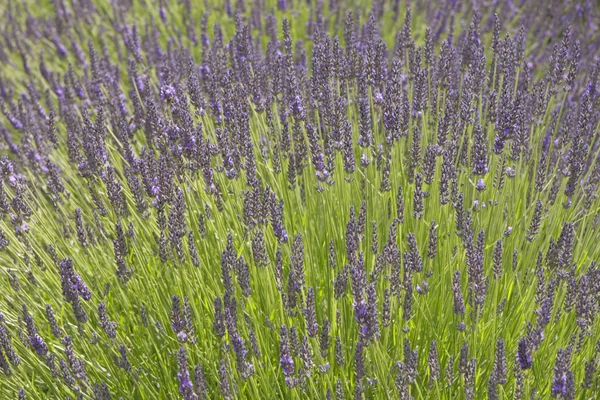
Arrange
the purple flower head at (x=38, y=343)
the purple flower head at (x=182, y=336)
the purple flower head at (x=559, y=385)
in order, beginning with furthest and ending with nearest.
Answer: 1. the purple flower head at (x=38, y=343)
2. the purple flower head at (x=182, y=336)
3. the purple flower head at (x=559, y=385)

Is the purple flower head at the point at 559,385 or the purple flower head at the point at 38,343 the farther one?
the purple flower head at the point at 38,343

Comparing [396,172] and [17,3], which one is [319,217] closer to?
[396,172]

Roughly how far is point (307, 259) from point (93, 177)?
3.55 ft

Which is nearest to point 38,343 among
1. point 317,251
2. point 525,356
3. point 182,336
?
point 182,336

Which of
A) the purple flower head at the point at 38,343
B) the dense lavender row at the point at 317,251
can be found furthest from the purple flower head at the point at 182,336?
the purple flower head at the point at 38,343

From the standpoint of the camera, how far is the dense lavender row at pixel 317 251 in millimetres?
2096

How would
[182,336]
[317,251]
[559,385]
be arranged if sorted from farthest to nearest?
[317,251] → [182,336] → [559,385]

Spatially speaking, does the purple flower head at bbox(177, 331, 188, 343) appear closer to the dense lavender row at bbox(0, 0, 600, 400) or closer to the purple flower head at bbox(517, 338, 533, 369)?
the dense lavender row at bbox(0, 0, 600, 400)

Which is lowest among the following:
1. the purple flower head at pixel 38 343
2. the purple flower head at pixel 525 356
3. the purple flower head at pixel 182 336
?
the purple flower head at pixel 38 343

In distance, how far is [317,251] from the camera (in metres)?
2.97

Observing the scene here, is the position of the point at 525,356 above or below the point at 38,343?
above

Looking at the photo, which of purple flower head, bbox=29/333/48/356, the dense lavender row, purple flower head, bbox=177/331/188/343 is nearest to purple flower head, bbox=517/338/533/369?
the dense lavender row

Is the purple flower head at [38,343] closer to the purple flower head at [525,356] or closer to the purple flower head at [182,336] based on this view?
the purple flower head at [182,336]

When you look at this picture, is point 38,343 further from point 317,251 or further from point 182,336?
point 317,251
